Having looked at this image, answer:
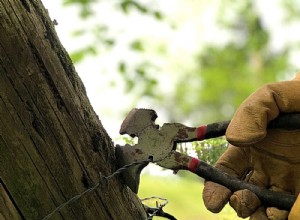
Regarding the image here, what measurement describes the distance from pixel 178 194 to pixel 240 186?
139 centimetres

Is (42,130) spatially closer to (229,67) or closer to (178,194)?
(178,194)

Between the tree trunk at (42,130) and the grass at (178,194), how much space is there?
3.00 ft

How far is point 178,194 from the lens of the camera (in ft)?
8.87

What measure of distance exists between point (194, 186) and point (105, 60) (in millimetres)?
2618

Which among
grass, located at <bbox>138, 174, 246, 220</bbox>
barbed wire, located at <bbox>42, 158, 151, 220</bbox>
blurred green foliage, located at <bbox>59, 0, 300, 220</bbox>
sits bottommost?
grass, located at <bbox>138, 174, 246, 220</bbox>

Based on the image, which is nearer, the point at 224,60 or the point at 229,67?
the point at 229,67

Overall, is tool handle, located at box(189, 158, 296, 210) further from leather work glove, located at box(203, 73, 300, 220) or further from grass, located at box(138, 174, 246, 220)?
grass, located at box(138, 174, 246, 220)

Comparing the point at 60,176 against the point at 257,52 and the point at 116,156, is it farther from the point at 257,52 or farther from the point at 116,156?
the point at 257,52

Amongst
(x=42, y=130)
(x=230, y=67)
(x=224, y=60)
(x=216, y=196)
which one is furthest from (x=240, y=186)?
(x=224, y=60)

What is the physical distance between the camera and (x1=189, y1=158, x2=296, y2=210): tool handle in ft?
4.24

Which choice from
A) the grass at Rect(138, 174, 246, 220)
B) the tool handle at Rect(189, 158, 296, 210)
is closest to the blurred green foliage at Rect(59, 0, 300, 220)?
the grass at Rect(138, 174, 246, 220)

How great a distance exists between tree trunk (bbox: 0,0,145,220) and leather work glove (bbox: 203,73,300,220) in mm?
241

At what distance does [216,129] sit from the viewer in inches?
53.6

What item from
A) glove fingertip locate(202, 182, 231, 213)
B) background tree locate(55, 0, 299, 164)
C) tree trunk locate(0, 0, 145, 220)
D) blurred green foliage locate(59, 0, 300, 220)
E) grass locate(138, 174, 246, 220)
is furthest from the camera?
blurred green foliage locate(59, 0, 300, 220)
